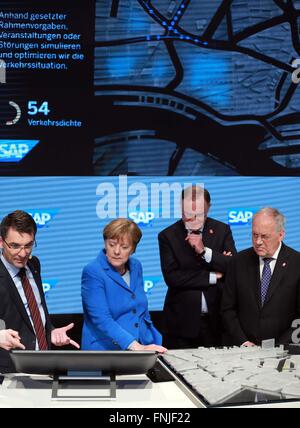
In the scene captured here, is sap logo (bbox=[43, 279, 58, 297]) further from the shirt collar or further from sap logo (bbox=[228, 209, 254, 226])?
the shirt collar

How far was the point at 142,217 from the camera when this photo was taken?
17.7ft

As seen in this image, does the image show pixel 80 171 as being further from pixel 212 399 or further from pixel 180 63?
pixel 212 399

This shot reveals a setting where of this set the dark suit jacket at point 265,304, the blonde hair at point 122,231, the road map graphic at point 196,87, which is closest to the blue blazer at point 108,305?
the blonde hair at point 122,231

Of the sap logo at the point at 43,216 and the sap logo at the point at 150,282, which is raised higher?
the sap logo at the point at 43,216

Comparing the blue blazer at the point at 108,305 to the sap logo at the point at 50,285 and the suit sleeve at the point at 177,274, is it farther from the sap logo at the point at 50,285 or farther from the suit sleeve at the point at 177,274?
the sap logo at the point at 50,285

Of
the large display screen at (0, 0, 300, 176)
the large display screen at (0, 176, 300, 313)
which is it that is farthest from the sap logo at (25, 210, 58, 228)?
the large display screen at (0, 0, 300, 176)

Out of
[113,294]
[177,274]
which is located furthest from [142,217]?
[113,294]

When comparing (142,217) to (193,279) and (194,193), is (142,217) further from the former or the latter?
(193,279)

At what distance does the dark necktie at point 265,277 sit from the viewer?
4105mm

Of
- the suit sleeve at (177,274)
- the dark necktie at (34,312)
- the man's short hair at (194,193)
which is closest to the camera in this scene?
the dark necktie at (34,312)

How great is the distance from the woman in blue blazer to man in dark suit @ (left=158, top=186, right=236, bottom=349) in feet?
3.43

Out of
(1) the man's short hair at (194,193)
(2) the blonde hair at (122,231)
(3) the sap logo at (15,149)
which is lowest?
(2) the blonde hair at (122,231)

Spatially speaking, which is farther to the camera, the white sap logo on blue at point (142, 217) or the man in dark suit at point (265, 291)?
the white sap logo on blue at point (142, 217)

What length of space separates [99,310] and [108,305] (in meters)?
0.11
